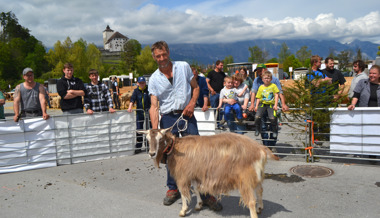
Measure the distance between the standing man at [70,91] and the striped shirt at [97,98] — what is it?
7.9 inches

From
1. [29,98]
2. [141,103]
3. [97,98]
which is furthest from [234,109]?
[29,98]

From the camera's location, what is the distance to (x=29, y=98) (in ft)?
22.6

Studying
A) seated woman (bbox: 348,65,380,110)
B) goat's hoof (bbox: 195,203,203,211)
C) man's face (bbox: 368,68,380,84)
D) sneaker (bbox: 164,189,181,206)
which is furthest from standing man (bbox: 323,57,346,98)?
sneaker (bbox: 164,189,181,206)

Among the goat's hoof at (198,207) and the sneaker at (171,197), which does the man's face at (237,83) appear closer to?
the sneaker at (171,197)

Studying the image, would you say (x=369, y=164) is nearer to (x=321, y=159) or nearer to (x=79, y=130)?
(x=321, y=159)

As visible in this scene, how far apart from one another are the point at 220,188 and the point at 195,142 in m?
0.73

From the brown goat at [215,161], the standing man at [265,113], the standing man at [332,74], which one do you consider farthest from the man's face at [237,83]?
the brown goat at [215,161]

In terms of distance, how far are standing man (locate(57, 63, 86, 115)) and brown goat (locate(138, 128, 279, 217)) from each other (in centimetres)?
415

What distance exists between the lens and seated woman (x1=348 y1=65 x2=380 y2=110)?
6.13m

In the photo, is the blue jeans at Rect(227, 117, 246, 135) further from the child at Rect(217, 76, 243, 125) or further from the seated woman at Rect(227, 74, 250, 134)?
the child at Rect(217, 76, 243, 125)

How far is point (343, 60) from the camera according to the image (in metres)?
80.2

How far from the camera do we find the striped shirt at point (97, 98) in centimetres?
745

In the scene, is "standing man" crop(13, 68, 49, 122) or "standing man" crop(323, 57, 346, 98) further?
"standing man" crop(323, 57, 346, 98)

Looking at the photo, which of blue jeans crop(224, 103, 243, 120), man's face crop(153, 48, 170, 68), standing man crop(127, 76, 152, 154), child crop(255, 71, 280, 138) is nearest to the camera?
man's face crop(153, 48, 170, 68)
